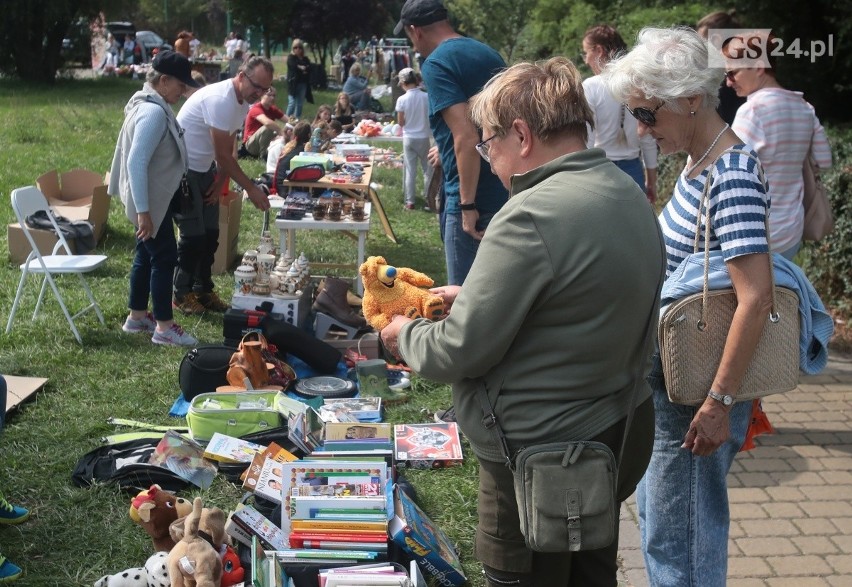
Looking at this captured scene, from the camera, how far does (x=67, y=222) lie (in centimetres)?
709

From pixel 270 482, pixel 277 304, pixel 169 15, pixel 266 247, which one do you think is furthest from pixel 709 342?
pixel 169 15

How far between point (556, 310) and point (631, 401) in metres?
0.34

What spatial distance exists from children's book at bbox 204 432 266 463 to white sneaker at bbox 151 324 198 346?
168 cm

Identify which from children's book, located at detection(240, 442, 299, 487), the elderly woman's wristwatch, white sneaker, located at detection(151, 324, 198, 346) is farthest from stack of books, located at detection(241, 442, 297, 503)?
white sneaker, located at detection(151, 324, 198, 346)

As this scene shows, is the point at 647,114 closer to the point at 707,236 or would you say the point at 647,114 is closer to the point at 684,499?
the point at 707,236

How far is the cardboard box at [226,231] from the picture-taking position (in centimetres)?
738

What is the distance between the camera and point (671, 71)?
225 centimetres

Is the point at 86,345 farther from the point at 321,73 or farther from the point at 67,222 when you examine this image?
the point at 321,73

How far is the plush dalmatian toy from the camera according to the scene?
9.92 feet

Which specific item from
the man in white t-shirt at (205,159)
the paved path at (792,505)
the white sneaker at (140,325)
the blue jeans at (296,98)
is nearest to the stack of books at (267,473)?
the paved path at (792,505)

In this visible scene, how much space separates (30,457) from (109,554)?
3.26 feet

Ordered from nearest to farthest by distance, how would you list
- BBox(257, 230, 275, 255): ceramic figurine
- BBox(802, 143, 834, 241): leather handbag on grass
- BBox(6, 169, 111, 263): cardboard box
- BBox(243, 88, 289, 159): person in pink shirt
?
BBox(802, 143, 834, 241): leather handbag on grass, BBox(257, 230, 275, 255): ceramic figurine, BBox(6, 169, 111, 263): cardboard box, BBox(243, 88, 289, 159): person in pink shirt

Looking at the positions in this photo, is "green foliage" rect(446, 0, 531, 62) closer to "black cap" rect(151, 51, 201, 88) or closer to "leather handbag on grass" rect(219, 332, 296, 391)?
"black cap" rect(151, 51, 201, 88)

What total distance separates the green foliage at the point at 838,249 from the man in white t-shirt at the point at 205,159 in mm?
4114
